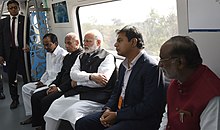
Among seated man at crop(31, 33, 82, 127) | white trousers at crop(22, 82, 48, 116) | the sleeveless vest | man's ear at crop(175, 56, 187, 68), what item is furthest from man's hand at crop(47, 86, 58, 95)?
man's ear at crop(175, 56, 187, 68)

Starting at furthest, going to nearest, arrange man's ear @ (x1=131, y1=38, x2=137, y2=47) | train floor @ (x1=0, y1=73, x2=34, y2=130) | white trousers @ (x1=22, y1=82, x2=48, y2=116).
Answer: white trousers @ (x1=22, y1=82, x2=48, y2=116) < train floor @ (x1=0, y1=73, x2=34, y2=130) < man's ear @ (x1=131, y1=38, x2=137, y2=47)

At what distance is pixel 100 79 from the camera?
9.04 feet

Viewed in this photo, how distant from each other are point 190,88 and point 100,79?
4.56ft

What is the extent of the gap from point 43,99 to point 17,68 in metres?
1.64

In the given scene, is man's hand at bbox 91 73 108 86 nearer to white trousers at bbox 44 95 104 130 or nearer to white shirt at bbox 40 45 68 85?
white trousers at bbox 44 95 104 130

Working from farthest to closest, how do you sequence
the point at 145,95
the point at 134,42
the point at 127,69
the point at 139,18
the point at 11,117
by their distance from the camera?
the point at 11,117
the point at 139,18
the point at 127,69
the point at 134,42
the point at 145,95

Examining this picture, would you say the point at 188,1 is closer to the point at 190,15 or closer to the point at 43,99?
the point at 190,15

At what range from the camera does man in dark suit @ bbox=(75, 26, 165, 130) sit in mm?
2010

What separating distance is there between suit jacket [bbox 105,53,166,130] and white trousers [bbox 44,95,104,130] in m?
0.59

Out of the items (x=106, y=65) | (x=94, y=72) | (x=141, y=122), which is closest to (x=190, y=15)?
(x=141, y=122)

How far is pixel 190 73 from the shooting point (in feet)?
4.94

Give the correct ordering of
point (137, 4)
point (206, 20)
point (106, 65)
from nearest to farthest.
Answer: point (206, 20)
point (106, 65)
point (137, 4)

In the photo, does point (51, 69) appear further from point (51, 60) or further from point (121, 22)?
point (121, 22)

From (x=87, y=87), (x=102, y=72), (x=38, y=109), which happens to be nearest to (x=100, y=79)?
(x=102, y=72)
